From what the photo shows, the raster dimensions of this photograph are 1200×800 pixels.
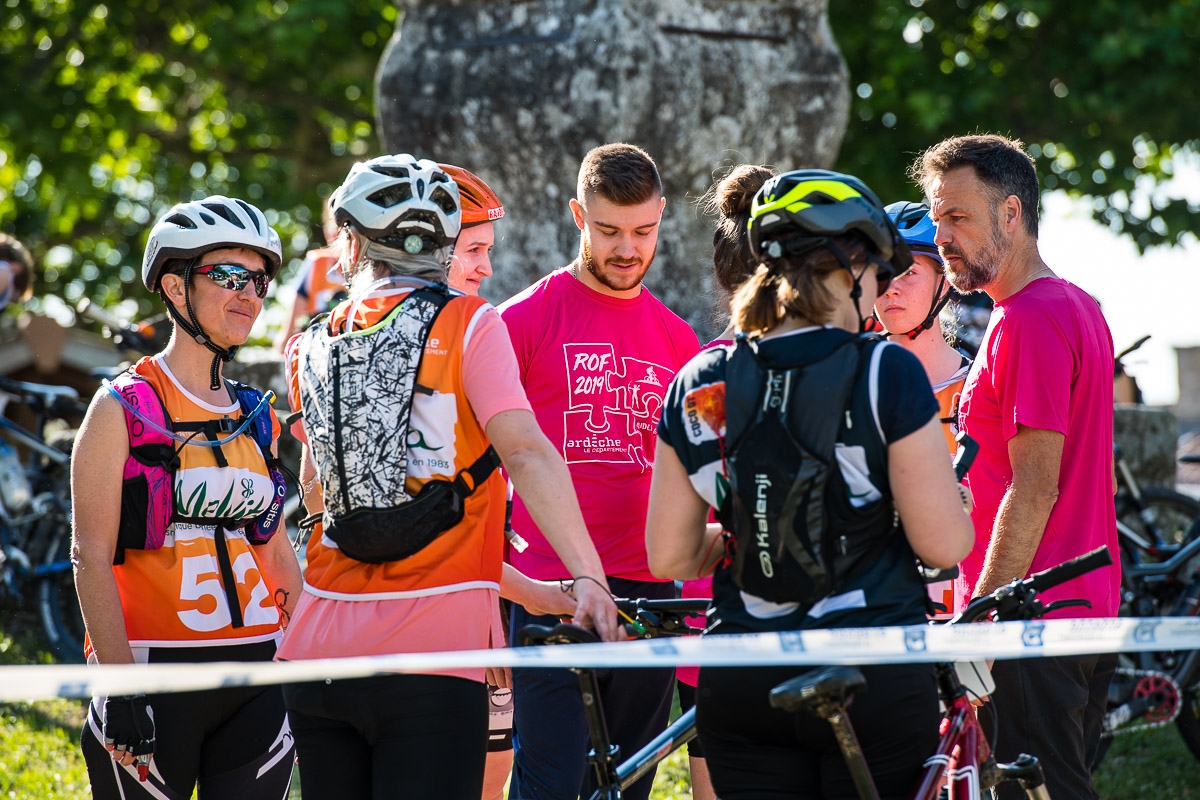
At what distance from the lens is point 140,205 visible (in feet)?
58.2

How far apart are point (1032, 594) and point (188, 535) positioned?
2087 mm

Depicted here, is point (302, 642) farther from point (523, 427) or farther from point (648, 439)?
point (648, 439)

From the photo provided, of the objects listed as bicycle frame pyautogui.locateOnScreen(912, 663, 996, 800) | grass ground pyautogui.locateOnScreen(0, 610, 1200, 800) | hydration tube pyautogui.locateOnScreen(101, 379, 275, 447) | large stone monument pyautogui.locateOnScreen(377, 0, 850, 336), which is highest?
large stone monument pyautogui.locateOnScreen(377, 0, 850, 336)

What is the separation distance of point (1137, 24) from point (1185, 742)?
741 cm

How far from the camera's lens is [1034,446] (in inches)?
134

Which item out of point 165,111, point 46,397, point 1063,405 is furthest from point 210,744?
point 165,111

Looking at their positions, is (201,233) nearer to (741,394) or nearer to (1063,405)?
(741,394)

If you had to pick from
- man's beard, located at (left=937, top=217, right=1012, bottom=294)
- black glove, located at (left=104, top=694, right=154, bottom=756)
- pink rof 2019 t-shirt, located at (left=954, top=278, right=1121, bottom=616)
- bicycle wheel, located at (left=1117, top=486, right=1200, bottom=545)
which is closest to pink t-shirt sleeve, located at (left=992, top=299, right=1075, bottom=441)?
pink rof 2019 t-shirt, located at (left=954, top=278, right=1121, bottom=616)

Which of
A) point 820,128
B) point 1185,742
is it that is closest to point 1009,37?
point 820,128

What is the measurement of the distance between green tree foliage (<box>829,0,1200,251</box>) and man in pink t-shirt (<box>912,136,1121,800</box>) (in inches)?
332

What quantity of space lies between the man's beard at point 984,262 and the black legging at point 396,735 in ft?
5.99

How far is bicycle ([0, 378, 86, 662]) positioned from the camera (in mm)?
8008

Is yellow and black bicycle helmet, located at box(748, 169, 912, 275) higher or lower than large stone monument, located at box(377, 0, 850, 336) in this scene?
lower

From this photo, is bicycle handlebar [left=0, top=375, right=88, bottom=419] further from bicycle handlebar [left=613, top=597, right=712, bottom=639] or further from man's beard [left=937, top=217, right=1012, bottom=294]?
man's beard [left=937, top=217, right=1012, bottom=294]
